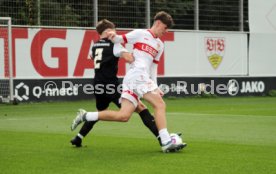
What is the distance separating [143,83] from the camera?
10.1 meters

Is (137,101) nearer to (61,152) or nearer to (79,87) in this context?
(61,152)

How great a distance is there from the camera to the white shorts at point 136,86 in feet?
33.2

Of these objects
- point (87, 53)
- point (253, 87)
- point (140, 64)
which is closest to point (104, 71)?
point (140, 64)

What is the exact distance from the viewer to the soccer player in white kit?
10.0 meters

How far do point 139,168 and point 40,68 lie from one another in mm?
16059

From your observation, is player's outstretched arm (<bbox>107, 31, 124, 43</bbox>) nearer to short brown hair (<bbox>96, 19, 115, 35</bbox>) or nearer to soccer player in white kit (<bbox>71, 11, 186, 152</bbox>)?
soccer player in white kit (<bbox>71, 11, 186, 152</bbox>)

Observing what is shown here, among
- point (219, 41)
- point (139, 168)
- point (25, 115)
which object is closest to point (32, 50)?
point (25, 115)

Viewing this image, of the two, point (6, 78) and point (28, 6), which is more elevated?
point (28, 6)

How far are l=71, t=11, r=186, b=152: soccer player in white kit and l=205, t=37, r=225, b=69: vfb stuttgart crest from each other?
1818 centimetres

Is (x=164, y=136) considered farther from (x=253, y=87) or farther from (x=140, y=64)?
(x=253, y=87)

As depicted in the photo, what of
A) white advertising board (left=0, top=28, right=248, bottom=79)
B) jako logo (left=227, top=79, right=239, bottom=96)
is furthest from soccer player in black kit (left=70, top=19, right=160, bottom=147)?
jako logo (left=227, top=79, right=239, bottom=96)

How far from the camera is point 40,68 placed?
2400cm

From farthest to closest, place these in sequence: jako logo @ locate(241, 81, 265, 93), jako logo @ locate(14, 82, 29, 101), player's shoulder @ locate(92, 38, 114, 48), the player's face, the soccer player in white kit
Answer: jako logo @ locate(241, 81, 265, 93)
jako logo @ locate(14, 82, 29, 101)
player's shoulder @ locate(92, 38, 114, 48)
the player's face
the soccer player in white kit

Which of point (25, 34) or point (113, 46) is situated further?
point (25, 34)
